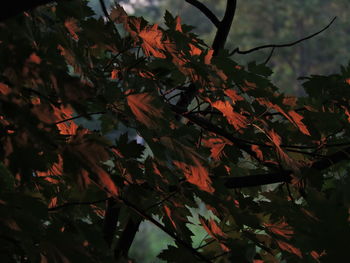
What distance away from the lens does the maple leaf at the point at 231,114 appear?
5.48ft

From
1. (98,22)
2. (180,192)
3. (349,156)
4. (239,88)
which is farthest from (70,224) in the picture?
(349,156)

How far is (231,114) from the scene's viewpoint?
169cm

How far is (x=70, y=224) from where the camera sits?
4.74ft

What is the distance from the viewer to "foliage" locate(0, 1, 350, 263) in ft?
3.23

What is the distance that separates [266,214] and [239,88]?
38cm

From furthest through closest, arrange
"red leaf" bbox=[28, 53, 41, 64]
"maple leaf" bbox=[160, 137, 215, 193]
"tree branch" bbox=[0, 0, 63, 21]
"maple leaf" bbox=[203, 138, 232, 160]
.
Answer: "maple leaf" bbox=[203, 138, 232, 160]
"maple leaf" bbox=[160, 137, 215, 193]
"red leaf" bbox=[28, 53, 41, 64]
"tree branch" bbox=[0, 0, 63, 21]

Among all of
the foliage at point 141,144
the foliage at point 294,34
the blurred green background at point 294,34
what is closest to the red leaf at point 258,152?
the foliage at point 141,144

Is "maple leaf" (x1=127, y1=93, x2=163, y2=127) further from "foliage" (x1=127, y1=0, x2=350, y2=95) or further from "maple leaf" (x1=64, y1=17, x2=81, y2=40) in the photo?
"foliage" (x1=127, y1=0, x2=350, y2=95)

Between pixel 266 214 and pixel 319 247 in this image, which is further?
pixel 266 214

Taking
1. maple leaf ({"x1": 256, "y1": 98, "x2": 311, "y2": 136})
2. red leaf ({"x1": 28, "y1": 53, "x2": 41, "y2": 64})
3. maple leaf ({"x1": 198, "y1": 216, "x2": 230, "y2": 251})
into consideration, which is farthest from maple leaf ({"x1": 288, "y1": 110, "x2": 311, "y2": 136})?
red leaf ({"x1": 28, "y1": 53, "x2": 41, "y2": 64})

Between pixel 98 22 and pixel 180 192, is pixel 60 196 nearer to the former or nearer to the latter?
pixel 180 192

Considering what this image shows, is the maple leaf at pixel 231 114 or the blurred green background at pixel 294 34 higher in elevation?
the blurred green background at pixel 294 34

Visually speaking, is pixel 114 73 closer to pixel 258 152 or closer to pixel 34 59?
pixel 258 152

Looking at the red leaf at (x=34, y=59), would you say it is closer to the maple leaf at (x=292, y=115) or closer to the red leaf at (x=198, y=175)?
the red leaf at (x=198, y=175)
